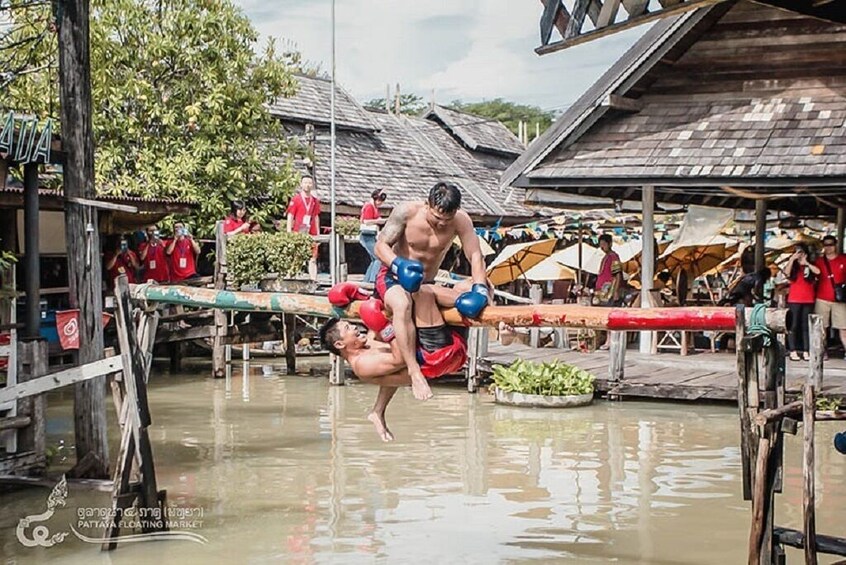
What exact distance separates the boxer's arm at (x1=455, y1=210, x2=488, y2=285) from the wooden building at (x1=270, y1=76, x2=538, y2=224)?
17211 mm

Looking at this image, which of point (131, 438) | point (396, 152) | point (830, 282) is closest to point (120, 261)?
point (131, 438)

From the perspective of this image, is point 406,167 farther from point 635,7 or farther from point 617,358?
point 635,7

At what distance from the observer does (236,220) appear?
819 inches

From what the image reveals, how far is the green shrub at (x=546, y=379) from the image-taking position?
1638cm

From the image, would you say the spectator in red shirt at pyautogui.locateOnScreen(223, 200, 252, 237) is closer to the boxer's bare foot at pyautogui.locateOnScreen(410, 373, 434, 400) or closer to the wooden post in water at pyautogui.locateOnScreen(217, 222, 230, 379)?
the wooden post in water at pyautogui.locateOnScreen(217, 222, 230, 379)

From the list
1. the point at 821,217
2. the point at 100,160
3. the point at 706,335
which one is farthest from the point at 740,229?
the point at 100,160

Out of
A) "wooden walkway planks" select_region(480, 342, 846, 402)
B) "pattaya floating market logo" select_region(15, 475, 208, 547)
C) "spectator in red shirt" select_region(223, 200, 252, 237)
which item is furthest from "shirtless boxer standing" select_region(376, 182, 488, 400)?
"spectator in red shirt" select_region(223, 200, 252, 237)

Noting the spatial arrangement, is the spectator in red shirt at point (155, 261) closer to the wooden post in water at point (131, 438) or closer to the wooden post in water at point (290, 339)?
the wooden post in water at point (290, 339)

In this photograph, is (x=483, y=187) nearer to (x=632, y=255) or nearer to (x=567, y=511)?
(x=632, y=255)

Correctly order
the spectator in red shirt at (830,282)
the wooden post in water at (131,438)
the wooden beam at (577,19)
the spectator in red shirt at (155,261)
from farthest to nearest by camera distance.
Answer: the spectator in red shirt at (155,261)
the spectator in red shirt at (830,282)
the wooden post in water at (131,438)
the wooden beam at (577,19)

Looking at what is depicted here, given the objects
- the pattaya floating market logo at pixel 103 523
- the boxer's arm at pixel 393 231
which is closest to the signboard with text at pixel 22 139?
the pattaya floating market logo at pixel 103 523

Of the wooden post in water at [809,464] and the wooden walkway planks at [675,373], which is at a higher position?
the wooden post in water at [809,464]

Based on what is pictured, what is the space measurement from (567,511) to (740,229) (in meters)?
16.5

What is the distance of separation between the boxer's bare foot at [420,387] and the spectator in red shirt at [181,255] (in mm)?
12052
